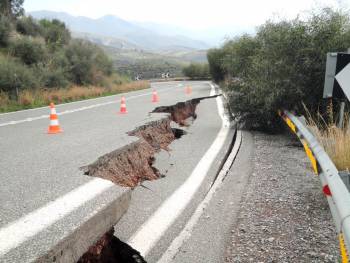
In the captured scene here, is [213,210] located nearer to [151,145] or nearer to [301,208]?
[301,208]

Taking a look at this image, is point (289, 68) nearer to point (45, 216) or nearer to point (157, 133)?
point (157, 133)

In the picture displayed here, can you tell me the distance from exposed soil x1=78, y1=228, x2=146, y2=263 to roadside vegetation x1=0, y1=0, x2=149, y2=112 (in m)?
11.6

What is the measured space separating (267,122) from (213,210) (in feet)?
16.0

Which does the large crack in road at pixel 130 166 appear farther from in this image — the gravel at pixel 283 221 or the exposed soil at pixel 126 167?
the gravel at pixel 283 221

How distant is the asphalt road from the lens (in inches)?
120

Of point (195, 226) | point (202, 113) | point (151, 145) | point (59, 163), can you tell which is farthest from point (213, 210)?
point (202, 113)

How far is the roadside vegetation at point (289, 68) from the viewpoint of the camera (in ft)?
23.5

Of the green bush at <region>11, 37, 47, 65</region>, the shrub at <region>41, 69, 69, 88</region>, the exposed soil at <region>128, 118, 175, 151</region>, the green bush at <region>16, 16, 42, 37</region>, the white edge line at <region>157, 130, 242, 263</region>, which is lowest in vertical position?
the white edge line at <region>157, 130, 242, 263</region>

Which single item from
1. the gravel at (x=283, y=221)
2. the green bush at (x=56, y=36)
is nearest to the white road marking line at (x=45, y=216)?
the gravel at (x=283, y=221)

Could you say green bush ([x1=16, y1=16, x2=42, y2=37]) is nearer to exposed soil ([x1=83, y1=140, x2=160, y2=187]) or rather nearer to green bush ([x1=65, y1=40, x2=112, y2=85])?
green bush ([x1=65, y1=40, x2=112, y2=85])

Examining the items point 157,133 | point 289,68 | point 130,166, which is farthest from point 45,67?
point 130,166

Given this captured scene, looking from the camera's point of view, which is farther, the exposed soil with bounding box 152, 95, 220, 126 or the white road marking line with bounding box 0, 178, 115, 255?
the exposed soil with bounding box 152, 95, 220, 126

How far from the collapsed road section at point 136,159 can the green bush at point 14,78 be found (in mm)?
9464

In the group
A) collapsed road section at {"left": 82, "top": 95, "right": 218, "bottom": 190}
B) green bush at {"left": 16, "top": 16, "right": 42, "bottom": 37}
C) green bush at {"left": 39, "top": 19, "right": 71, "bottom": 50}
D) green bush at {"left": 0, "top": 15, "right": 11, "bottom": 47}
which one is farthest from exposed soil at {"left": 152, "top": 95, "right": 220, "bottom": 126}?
green bush at {"left": 16, "top": 16, "right": 42, "bottom": 37}
